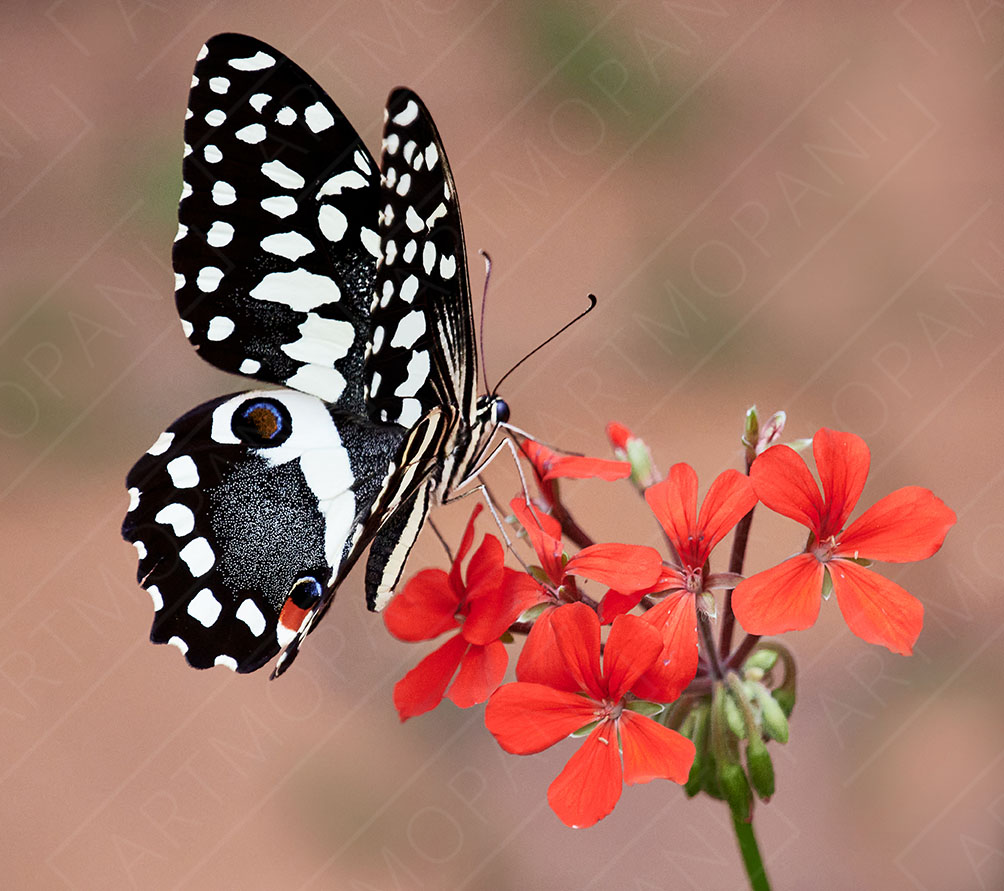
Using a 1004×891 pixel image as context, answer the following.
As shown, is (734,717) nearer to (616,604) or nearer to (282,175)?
(616,604)

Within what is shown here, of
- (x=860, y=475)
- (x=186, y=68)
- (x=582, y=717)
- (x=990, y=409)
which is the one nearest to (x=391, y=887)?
(x=582, y=717)

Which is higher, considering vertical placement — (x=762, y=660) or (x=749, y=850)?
(x=762, y=660)

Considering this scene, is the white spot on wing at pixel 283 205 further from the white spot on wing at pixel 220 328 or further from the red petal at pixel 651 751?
the red petal at pixel 651 751

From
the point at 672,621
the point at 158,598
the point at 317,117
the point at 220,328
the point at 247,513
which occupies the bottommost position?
the point at 158,598

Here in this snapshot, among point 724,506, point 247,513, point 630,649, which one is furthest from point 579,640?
point 247,513

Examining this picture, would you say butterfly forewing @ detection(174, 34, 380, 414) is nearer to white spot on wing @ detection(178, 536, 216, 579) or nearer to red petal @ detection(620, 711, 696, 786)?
white spot on wing @ detection(178, 536, 216, 579)

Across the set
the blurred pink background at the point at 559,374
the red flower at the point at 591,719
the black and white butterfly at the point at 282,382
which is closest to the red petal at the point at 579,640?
the red flower at the point at 591,719
